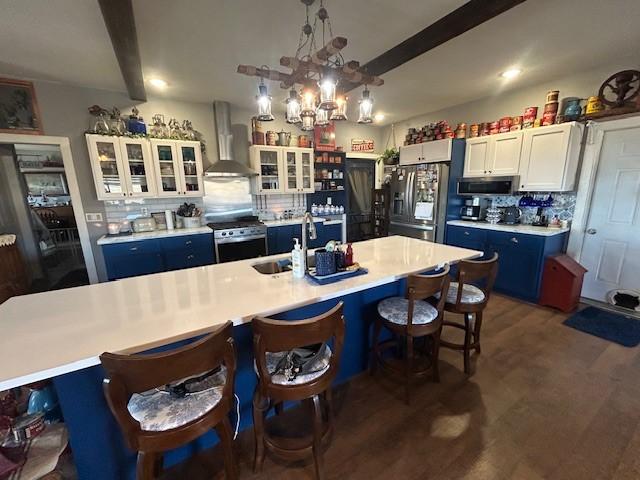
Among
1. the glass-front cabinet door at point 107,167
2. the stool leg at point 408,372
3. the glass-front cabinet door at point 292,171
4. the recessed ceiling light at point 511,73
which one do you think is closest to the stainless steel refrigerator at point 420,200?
the recessed ceiling light at point 511,73

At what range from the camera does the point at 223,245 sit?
3.70 m

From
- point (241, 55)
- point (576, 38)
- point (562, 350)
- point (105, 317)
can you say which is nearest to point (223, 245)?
point (241, 55)

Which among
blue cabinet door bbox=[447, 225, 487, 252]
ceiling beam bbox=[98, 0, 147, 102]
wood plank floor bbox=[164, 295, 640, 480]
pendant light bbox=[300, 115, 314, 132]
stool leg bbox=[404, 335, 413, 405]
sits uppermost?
ceiling beam bbox=[98, 0, 147, 102]

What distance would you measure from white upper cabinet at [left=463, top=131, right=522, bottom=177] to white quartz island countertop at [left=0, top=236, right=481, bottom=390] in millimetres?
2499

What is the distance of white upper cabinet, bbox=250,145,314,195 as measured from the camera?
4.14 meters

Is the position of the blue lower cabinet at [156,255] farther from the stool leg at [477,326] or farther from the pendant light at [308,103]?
the stool leg at [477,326]

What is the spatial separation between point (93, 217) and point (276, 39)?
3.16 meters

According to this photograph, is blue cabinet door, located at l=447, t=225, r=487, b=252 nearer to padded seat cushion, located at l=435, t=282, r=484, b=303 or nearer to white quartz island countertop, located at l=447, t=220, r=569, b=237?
white quartz island countertop, located at l=447, t=220, r=569, b=237

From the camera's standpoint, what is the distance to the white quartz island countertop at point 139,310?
94 centimetres

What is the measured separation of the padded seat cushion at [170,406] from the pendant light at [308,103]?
1732mm

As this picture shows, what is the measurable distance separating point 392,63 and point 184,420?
3044 millimetres

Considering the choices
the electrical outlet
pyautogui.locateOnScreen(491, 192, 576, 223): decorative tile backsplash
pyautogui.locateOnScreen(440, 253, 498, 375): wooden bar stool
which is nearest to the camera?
pyautogui.locateOnScreen(440, 253, 498, 375): wooden bar stool

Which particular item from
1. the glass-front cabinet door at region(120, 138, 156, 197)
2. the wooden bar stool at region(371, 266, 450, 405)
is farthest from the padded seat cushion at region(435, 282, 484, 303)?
the glass-front cabinet door at region(120, 138, 156, 197)

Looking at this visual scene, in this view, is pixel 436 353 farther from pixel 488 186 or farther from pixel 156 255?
pixel 156 255
